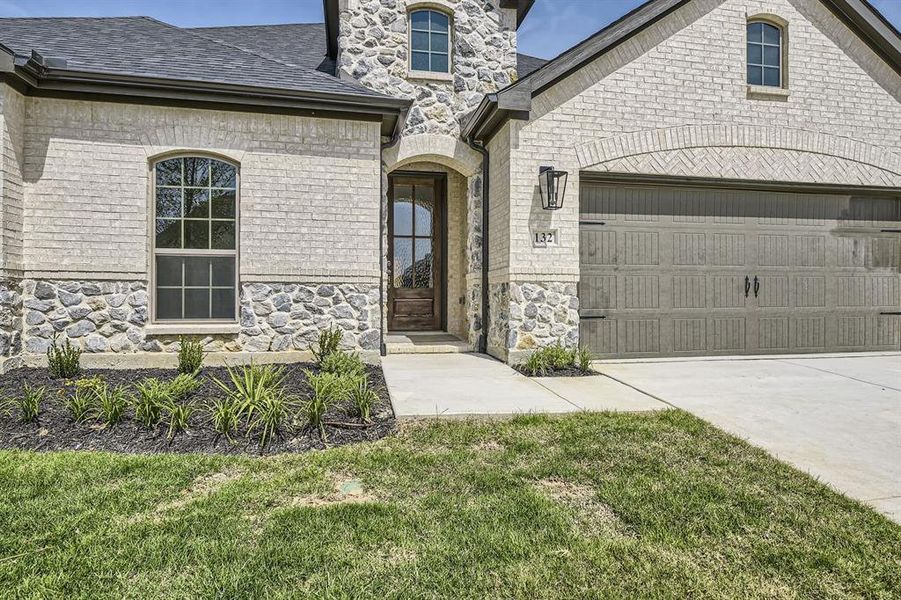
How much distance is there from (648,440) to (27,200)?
745 centimetres

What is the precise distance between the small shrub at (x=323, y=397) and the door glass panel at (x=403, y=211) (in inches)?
207

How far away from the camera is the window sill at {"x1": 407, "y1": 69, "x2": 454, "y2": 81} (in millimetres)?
8234

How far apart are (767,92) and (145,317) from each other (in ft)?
30.6

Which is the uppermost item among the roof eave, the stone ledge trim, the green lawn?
the roof eave

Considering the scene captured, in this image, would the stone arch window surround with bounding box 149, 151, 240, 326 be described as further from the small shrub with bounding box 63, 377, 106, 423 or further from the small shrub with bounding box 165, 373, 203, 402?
the small shrub with bounding box 63, 377, 106, 423

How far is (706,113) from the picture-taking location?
770cm

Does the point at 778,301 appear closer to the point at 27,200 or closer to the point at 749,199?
the point at 749,199

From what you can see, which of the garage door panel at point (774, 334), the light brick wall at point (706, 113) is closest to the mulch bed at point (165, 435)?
the light brick wall at point (706, 113)

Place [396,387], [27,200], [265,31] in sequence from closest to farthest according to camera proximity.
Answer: [396,387]
[27,200]
[265,31]

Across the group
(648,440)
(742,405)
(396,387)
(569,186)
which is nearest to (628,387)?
(742,405)

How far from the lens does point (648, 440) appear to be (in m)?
3.94

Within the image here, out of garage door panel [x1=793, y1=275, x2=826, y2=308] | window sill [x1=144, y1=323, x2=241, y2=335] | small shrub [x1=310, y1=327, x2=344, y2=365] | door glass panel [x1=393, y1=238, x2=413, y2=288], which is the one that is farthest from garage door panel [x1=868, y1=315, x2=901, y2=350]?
window sill [x1=144, y1=323, x2=241, y2=335]

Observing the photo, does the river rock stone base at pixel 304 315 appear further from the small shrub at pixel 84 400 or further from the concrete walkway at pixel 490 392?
the small shrub at pixel 84 400

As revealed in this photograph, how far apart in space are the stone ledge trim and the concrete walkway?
3.24 metres
